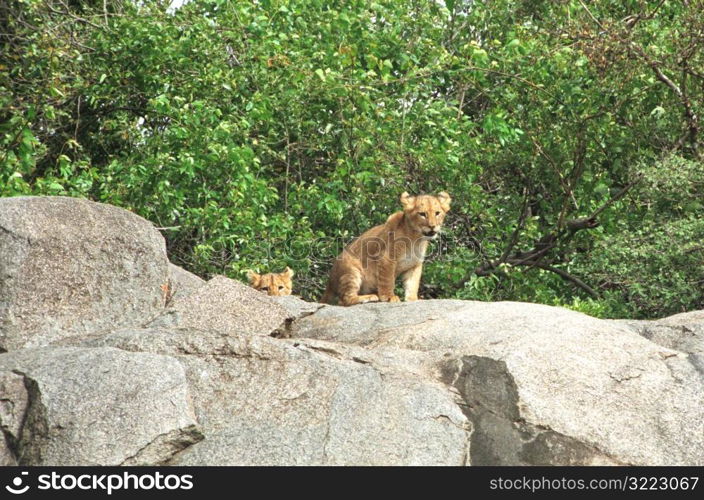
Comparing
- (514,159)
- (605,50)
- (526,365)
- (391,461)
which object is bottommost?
(391,461)

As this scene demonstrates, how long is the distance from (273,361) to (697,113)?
896cm

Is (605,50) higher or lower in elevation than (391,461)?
higher

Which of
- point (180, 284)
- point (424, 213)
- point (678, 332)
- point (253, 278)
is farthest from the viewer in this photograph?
point (253, 278)

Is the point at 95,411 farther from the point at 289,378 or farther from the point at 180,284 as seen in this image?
the point at 180,284

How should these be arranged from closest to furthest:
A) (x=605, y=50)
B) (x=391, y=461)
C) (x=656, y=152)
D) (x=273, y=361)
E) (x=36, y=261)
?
(x=391, y=461), (x=273, y=361), (x=36, y=261), (x=605, y=50), (x=656, y=152)

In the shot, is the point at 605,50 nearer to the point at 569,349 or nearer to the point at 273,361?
the point at 569,349

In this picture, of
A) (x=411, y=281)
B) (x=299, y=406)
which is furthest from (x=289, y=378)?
(x=411, y=281)

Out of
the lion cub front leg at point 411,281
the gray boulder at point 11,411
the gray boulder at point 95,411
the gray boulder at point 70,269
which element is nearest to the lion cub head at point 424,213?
the lion cub front leg at point 411,281

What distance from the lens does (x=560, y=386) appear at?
7863 millimetres

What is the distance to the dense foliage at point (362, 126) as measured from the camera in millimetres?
14672

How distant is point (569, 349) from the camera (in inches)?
324

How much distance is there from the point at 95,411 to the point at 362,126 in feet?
30.3

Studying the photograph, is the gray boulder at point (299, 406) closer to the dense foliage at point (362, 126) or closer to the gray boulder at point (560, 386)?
the gray boulder at point (560, 386)

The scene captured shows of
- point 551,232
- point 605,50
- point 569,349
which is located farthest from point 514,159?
point 569,349
